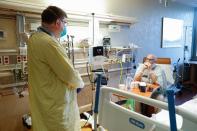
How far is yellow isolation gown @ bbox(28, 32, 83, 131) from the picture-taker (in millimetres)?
1541

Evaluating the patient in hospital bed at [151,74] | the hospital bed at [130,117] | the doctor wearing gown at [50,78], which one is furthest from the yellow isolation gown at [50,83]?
the patient in hospital bed at [151,74]

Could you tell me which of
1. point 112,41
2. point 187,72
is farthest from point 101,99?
point 187,72

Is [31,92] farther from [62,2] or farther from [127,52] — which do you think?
[127,52]

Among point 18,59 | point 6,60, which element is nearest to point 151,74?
point 18,59

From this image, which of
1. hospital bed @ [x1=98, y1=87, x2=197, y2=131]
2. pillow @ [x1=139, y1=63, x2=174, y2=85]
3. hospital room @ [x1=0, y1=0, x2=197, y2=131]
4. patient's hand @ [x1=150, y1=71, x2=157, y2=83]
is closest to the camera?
hospital bed @ [x1=98, y1=87, x2=197, y2=131]

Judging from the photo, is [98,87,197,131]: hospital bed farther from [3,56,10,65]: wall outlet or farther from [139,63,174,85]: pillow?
[139,63,174,85]: pillow

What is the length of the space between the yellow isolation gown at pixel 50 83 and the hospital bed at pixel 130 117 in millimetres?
331

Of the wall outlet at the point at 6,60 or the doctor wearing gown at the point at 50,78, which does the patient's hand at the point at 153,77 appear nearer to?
the doctor wearing gown at the point at 50,78

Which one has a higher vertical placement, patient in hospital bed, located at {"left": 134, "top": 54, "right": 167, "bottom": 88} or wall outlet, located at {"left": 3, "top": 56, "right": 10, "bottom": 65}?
wall outlet, located at {"left": 3, "top": 56, "right": 10, "bottom": 65}

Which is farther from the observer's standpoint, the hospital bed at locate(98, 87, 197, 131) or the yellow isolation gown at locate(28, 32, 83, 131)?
the yellow isolation gown at locate(28, 32, 83, 131)

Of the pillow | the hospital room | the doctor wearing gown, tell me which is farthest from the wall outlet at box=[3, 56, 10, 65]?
the pillow

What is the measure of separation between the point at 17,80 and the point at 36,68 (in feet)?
2.74

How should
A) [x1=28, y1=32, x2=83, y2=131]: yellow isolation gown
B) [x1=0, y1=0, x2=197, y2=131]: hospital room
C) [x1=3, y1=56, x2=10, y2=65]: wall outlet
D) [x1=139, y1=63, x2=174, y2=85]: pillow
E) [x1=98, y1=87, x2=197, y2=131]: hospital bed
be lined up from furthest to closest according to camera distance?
[x1=139, y1=63, x2=174, y2=85]: pillow, [x1=3, y1=56, x2=10, y2=65]: wall outlet, [x1=28, y1=32, x2=83, y2=131]: yellow isolation gown, [x1=0, y1=0, x2=197, y2=131]: hospital room, [x1=98, y1=87, x2=197, y2=131]: hospital bed

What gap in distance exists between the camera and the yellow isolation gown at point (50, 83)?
60.7 inches
